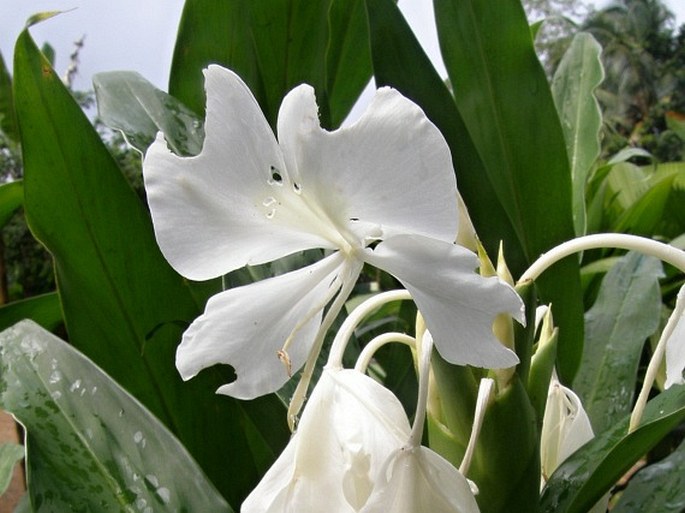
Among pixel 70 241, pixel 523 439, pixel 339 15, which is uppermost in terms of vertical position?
pixel 339 15

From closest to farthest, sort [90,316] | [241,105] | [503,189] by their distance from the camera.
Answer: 1. [241,105]
2. [90,316]
3. [503,189]

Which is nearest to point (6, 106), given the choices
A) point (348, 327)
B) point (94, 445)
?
point (94, 445)

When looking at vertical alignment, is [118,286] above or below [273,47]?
below

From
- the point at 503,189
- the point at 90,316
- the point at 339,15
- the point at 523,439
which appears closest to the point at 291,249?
the point at 523,439

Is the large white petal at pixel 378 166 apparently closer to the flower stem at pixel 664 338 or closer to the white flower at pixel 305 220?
the white flower at pixel 305 220

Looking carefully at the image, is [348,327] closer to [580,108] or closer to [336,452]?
[336,452]

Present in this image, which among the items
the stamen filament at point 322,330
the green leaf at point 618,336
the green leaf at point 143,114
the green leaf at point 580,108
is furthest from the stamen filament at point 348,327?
the green leaf at point 580,108

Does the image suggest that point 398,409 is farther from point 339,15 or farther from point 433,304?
point 339,15
